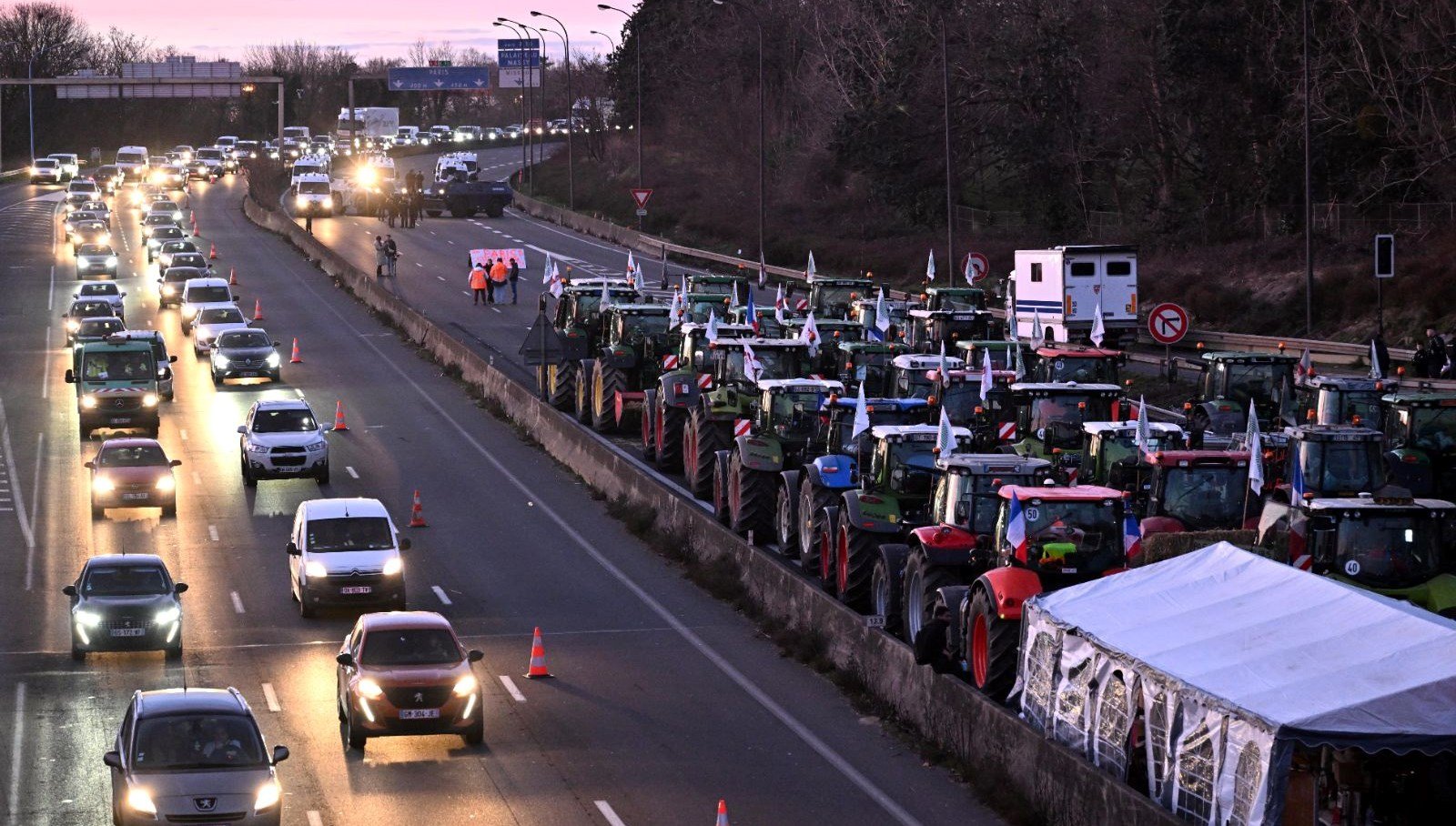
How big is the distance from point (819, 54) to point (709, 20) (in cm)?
2011

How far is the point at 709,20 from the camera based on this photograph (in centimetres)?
12738

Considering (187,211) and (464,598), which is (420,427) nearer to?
(464,598)

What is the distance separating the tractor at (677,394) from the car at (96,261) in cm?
4275

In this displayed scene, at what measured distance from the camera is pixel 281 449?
41.2 metres

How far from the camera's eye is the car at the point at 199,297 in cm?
6438

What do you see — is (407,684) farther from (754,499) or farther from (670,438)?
(670,438)

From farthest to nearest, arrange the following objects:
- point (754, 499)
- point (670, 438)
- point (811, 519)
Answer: point (670, 438)
point (754, 499)
point (811, 519)

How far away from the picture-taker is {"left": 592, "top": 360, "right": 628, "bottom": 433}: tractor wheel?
4384cm


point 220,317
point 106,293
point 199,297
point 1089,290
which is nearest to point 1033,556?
point 1089,290

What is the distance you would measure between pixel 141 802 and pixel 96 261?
62.5 metres


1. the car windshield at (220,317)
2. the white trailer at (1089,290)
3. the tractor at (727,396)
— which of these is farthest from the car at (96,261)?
the tractor at (727,396)

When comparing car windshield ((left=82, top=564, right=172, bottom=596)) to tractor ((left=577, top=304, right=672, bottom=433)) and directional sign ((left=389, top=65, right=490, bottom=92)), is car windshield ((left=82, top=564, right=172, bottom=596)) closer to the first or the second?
tractor ((left=577, top=304, right=672, bottom=433))

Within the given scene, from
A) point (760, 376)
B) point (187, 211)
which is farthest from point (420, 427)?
point (187, 211)

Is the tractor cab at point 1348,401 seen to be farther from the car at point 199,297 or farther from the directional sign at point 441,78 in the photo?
the directional sign at point 441,78
